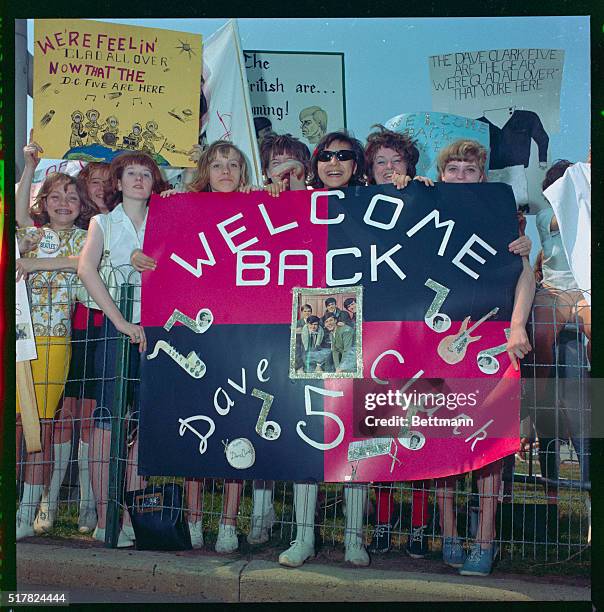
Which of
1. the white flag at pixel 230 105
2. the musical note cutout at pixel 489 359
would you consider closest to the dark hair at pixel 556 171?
the musical note cutout at pixel 489 359

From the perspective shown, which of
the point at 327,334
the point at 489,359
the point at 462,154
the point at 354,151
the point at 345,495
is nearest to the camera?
the point at 489,359

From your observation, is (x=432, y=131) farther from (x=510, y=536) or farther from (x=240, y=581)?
(x=240, y=581)

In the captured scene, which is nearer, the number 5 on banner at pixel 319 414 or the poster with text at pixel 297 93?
the number 5 on banner at pixel 319 414

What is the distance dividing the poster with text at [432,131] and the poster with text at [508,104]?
11 cm

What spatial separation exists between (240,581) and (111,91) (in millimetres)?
3097

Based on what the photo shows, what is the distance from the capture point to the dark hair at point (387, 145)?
551cm

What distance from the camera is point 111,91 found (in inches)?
221

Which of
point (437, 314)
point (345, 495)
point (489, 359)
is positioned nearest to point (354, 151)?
point (437, 314)

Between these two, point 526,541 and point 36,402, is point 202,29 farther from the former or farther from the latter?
point 526,541

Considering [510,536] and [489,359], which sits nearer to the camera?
[489,359]

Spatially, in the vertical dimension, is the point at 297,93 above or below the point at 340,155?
above

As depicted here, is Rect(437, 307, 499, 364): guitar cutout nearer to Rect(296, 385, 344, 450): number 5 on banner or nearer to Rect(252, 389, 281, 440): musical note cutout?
Rect(296, 385, 344, 450): number 5 on banner

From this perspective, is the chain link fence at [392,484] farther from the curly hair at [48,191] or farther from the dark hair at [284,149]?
the dark hair at [284,149]
